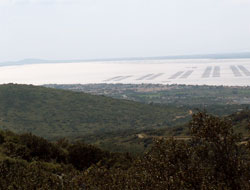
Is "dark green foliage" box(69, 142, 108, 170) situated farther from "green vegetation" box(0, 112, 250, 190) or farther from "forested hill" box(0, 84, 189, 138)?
"forested hill" box(0, 84, 189, 138)

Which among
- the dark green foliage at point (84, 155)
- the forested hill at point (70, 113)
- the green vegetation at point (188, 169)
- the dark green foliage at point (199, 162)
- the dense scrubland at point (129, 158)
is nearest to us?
the green vegetation at point (188, 169)

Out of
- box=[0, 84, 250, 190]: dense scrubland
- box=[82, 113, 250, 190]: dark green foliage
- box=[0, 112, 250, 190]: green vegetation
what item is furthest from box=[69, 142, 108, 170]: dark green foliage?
box=[82, 113, 250, 190]: dark green foliage

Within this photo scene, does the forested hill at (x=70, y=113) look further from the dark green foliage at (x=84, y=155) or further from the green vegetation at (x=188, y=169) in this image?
the green vegetation at (x=188, y=169)

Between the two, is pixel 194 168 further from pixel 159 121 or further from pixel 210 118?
pixel 159 121

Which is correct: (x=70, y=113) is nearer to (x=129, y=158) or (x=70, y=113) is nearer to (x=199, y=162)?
(x=129, y=158)

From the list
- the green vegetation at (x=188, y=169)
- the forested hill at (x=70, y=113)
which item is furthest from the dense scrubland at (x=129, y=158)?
the forested hill at (x=70, y=113)

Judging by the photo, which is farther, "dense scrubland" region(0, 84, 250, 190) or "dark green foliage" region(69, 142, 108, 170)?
"dark green foliage" region(69, 142, 108, 170)

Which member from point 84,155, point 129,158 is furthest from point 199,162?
point 129,158

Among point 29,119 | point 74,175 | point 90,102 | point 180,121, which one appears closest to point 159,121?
point 180,121

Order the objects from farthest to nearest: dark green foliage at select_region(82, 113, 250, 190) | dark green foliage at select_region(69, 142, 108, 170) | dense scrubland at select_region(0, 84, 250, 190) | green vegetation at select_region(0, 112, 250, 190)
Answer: dark green foliage at select_region(69, 142, 108, 170) < dense scrubland at select_region(0, 84, 250, 190) < dark green foliage at select_region(82, 113, 250, 190) < green vegetation at select_region(0, 112, 250, 190)
